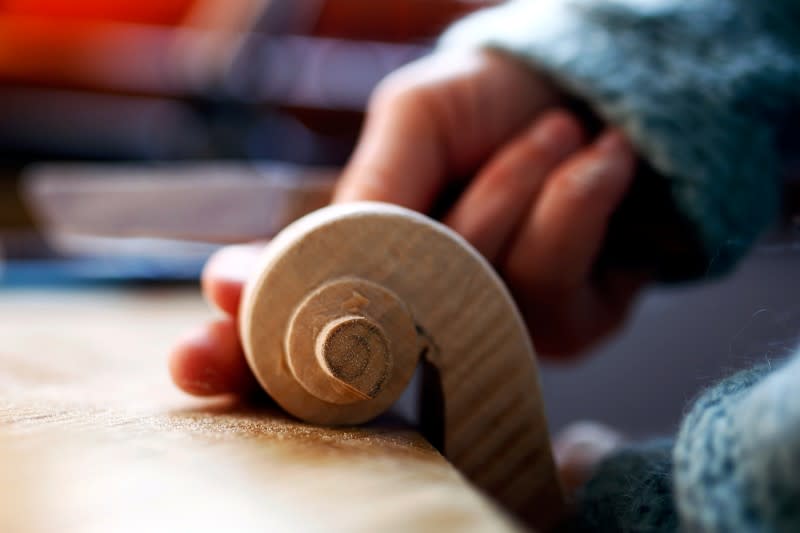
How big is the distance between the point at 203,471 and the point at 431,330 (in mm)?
92

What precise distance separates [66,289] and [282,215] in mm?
279

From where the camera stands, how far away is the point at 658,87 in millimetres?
405

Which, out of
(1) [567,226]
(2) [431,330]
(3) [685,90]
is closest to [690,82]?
(3) [685,90]

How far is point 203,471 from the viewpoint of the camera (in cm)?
19

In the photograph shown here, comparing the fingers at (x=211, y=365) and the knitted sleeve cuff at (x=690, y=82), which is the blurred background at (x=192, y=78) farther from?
the fingers at (x=211, y=365)

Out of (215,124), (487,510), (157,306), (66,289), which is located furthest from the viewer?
(215,124)

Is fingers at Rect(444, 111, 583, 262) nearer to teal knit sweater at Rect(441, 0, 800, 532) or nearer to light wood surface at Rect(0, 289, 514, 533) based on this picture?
teal knit sweater at Rect(441, 0, 800, 532)

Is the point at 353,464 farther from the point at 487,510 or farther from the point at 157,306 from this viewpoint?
the point at 157,306

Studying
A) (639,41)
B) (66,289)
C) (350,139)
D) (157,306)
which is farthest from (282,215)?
(350,139)

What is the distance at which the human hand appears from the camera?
39 centimetres

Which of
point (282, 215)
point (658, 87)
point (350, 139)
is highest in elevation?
point (658, 87)

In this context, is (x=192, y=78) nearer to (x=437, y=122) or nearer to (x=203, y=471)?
(x=437, y=122)

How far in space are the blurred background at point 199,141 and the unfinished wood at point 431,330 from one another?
161mm

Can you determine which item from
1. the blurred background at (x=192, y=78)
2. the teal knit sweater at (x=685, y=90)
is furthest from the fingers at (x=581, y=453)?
the blurred background at (x=192, y=78)
